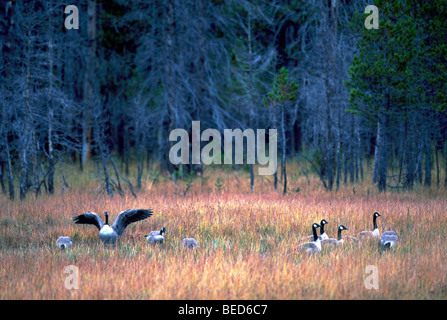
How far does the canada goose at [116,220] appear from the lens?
7.66 m

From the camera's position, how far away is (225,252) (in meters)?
7.11

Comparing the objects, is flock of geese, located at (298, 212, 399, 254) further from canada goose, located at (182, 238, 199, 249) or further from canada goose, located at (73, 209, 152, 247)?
canada goose, located at (73, 209, 152, 247)

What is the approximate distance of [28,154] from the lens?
500 inches

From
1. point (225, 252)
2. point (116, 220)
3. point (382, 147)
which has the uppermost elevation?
point (382, 147)

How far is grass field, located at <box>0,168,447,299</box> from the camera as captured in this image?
5.20 m

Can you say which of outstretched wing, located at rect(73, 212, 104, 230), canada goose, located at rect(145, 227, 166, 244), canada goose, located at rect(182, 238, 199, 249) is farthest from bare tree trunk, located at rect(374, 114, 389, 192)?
outstretched wing, located at rect(73, 212, 104, 230)

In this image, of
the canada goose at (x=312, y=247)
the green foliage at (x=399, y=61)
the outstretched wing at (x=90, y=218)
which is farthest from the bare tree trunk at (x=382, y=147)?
the outstretched wing at (x=90, y=218)

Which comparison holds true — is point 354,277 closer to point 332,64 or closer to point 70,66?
point 332,64

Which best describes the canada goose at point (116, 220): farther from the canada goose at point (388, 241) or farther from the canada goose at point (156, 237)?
the canada goose at point (388, 241)

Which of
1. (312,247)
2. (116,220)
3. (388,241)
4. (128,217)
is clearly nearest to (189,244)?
(128,217)

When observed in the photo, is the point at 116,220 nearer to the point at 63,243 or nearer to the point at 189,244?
the point at 63,243

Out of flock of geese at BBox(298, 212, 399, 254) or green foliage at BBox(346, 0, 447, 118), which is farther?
green foliage at BBox(346, 0, 447, 118)

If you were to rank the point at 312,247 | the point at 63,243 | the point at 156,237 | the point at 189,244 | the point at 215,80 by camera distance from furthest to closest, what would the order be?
the point at 215,80
the point at 156,237
the point at 63,243
the point at 189,244
the point at 312,247

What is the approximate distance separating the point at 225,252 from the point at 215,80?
1382cm
